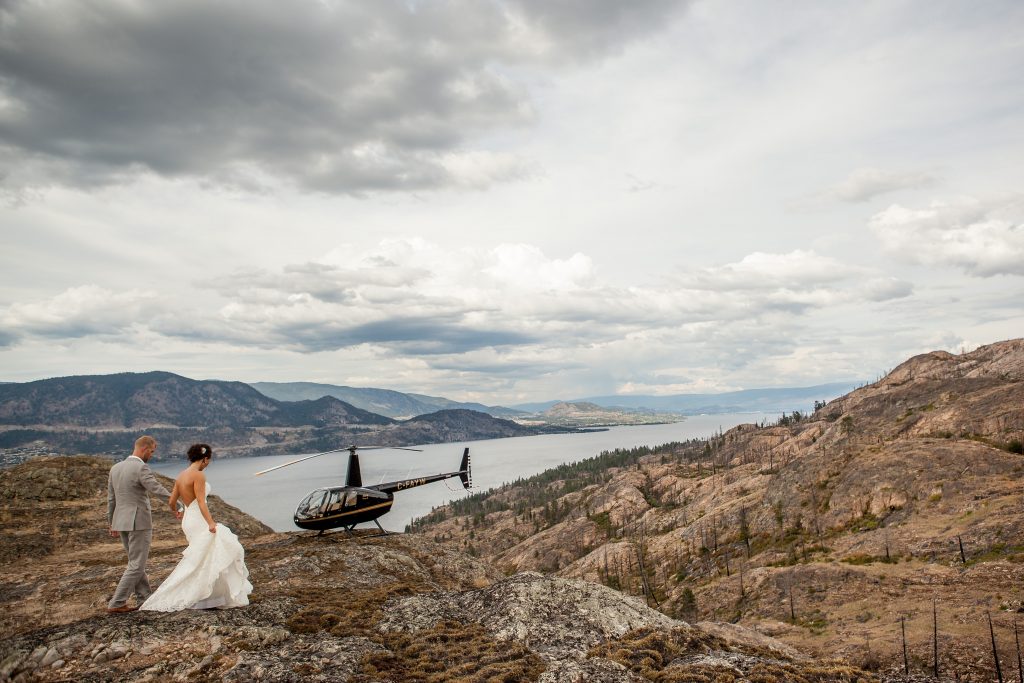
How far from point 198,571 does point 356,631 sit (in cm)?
496

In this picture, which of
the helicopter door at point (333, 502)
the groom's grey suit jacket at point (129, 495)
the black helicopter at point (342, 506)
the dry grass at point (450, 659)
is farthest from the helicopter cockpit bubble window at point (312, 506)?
the dry grass at point (450, 659)

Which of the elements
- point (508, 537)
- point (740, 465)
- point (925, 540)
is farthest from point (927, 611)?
point (508, 537)

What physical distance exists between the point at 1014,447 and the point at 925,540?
141ft

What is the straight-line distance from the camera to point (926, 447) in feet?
352

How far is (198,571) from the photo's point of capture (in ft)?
48.9

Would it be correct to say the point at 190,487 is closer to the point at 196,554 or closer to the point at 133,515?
the point at 196,554

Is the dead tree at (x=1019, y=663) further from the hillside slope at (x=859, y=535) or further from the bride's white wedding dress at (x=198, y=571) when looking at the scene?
the bride's white wedding dress at (x=198, y=571)

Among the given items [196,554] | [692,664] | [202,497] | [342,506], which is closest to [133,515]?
[196,554]

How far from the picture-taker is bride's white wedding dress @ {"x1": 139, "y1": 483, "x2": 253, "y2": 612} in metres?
14.4

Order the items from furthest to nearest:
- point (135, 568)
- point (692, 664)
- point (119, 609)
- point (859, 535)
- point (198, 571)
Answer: point (859, 535), point (692, 664), point (198, 571), point (135, 568), point (119, 609)

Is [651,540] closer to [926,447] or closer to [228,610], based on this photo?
[926,447]

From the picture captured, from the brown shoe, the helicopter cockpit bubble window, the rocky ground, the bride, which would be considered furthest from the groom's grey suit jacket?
the helicopter cockpit bubble window

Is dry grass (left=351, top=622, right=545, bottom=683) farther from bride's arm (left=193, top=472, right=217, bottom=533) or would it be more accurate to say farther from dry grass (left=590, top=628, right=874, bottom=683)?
bride's arm (left=193, top=472, right=217, bottom=533)

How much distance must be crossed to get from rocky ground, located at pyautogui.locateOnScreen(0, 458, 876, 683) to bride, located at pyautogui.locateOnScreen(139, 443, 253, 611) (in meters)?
0.57
